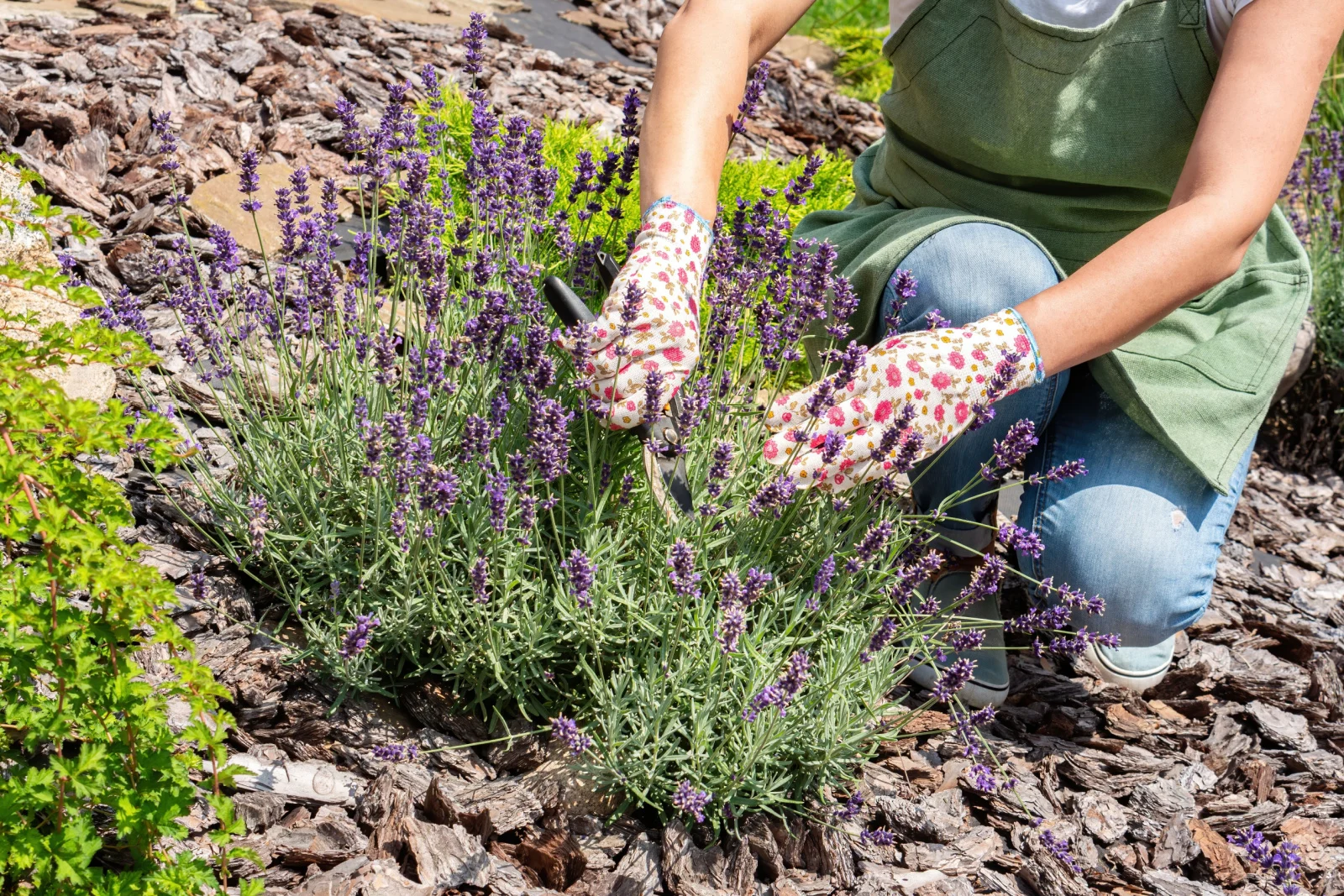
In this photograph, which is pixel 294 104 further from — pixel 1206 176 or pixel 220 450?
pixel 1206 176

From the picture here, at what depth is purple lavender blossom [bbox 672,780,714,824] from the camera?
156cm

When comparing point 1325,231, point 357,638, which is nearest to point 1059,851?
point 357,638

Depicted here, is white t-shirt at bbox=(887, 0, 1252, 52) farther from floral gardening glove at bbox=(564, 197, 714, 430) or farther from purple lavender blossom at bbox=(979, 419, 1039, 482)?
purple lavender blossom at bbox=(979, 419, 1039, 482)

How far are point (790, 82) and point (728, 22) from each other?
319cm

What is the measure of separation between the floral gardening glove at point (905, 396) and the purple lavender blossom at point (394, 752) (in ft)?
2.40

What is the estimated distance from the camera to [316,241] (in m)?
1.97

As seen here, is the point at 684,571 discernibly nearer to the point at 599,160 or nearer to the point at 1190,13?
the point at 1190,13

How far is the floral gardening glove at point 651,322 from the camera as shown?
1.77 m

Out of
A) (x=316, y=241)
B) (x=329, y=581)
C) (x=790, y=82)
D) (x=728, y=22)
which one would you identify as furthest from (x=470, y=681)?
(x=790, y=82)

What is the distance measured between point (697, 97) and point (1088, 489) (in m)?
1.21

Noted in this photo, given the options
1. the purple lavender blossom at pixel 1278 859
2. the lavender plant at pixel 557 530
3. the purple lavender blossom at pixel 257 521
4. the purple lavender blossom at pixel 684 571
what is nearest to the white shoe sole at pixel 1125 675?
the purple lavender blossom at pixel 1278 859

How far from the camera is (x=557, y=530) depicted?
5.57 ft

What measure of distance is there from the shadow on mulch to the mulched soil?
0.14 metres

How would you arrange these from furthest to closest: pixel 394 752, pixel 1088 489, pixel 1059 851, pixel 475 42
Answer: pixel 1088 489 < pixel 475 42 < pixel 1059 851 < pixel 394 752
